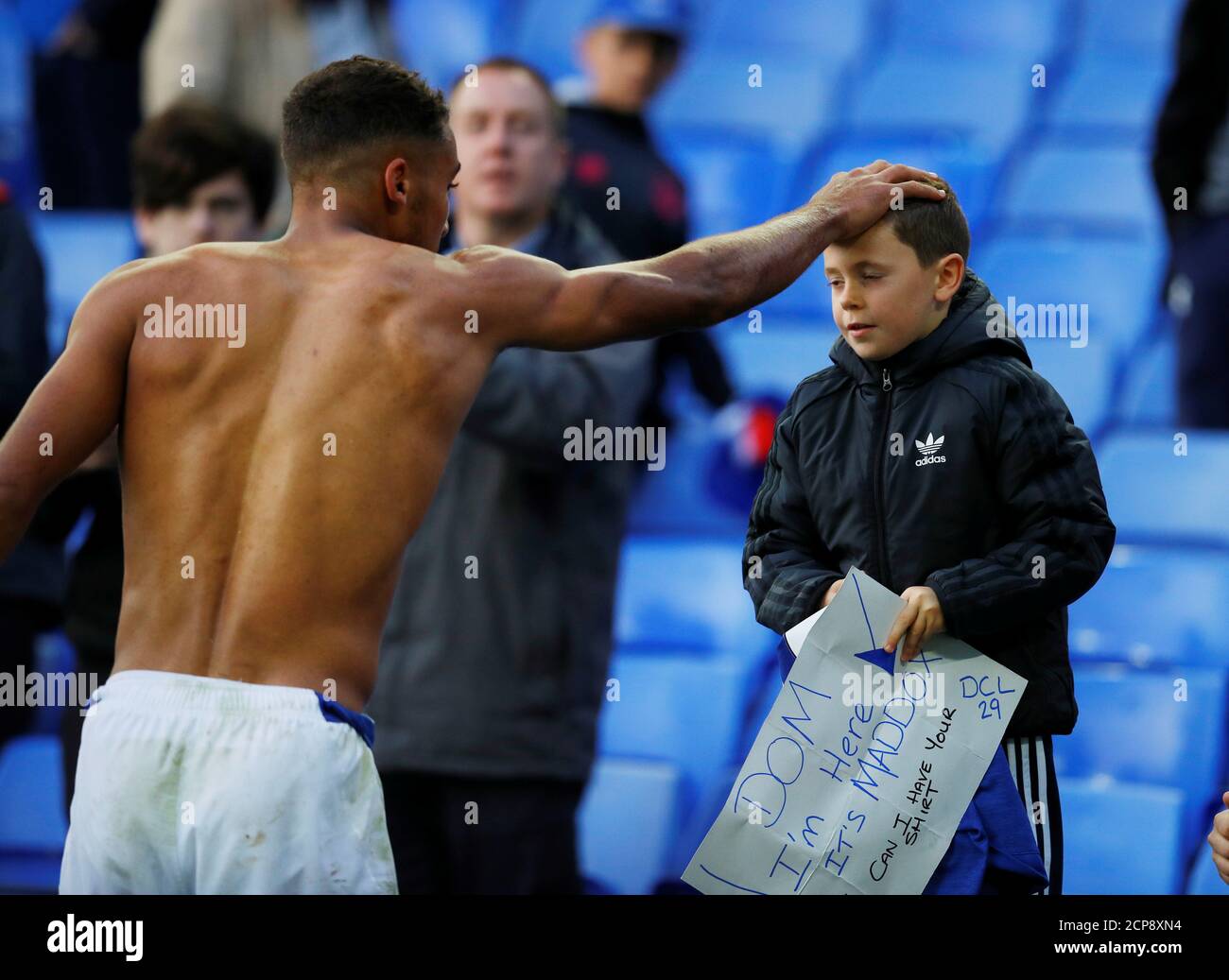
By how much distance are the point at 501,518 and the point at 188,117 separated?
4.12ft

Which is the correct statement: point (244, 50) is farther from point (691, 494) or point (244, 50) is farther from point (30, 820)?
point (30, 820)

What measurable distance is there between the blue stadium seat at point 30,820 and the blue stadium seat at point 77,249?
5.18ft

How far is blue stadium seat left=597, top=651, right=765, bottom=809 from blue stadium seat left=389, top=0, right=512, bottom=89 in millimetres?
2958

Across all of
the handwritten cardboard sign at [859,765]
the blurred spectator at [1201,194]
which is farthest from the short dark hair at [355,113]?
the blurred spectator at [1201,194]

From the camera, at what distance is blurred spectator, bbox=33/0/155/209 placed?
575 cm

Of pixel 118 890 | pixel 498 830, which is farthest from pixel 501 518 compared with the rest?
pixel 118 890

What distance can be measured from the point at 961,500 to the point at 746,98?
4386 millimetres

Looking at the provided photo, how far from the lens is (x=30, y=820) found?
4.48 m

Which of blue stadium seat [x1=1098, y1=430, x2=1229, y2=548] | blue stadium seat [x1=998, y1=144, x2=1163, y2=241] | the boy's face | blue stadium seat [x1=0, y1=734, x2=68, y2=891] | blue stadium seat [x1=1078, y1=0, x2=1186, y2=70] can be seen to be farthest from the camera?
blue stadium seat [x1=1078, y1=0, x2=1186, y2=70]

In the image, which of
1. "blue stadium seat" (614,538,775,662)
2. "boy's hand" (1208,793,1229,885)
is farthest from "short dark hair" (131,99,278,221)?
"boy's hand" (1208,793,1229,885)

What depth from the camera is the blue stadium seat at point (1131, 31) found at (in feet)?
21.4

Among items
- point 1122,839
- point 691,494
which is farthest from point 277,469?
point 691,494

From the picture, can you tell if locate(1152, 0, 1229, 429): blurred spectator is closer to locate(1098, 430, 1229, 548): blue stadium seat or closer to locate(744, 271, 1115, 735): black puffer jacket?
locate(1098, 430, 1229, 548): blue stadium seat

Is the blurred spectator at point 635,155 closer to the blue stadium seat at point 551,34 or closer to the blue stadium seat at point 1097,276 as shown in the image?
the blue stadium seat at point 551,34
